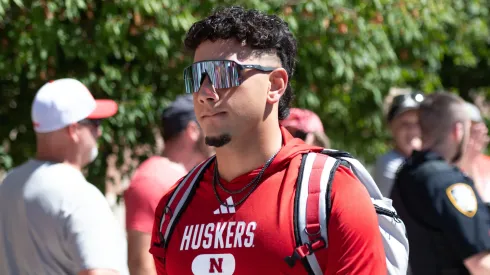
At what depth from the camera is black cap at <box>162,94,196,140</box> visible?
4.77m

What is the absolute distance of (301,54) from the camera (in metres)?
6.34

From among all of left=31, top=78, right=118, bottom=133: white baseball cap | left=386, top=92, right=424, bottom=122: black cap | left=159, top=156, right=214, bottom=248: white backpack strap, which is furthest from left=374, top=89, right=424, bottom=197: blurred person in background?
left=159, top=156, right=214, bottom=248: white backpack strap

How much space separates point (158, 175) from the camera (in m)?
4.48

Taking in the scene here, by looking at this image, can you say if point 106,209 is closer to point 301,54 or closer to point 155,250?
point 155,250

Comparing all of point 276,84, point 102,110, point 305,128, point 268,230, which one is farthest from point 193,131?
point 268,230

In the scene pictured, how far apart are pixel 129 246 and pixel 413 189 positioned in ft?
4.83

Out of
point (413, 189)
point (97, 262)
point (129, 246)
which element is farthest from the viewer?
point (129, 246)

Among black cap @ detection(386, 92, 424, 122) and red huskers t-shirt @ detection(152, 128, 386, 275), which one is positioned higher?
red huskers t-shirt @ detection(152, 128, 386, 275)

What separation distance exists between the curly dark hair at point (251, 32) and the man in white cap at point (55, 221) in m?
1.17

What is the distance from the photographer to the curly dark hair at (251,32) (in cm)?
249

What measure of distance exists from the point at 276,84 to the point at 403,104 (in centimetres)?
374

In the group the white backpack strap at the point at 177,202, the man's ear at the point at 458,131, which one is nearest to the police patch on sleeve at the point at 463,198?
the man's ear at the point at 458,131

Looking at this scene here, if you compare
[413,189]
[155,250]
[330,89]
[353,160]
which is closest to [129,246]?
[413,189]

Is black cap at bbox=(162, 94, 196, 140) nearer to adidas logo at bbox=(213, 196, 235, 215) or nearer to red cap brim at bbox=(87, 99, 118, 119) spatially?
red cap brim at bbox=(87, 99, 118, 119)
